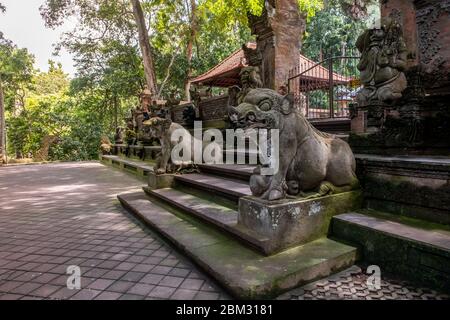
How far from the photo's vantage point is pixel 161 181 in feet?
18.3

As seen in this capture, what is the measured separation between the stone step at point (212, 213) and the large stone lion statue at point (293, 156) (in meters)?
0.41

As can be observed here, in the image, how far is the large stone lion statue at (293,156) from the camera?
2.84 m

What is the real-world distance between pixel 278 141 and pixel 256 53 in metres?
7.86

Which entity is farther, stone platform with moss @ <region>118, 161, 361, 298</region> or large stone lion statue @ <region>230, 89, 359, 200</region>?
large stone lion statue @ <region>230, 89, 359, 200</region>

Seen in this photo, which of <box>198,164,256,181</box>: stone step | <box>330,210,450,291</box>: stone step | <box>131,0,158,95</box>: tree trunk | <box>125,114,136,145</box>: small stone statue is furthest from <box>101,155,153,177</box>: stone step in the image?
<box>330,210,450,291</box>: stone step

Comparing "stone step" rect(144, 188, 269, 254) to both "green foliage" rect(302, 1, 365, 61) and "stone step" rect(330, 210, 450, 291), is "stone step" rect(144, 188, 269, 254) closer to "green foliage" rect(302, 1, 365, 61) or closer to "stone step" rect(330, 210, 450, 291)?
"stone step" rect(330, 210, 450, 291)

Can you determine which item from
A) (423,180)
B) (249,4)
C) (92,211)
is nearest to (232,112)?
(423,180)

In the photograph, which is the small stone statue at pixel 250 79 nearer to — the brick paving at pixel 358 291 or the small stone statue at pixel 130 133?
the brick paving at pixel 358 291

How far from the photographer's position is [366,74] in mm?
4086

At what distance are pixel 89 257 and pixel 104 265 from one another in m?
0.33

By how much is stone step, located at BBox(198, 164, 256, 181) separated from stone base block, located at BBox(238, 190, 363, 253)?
1.37 metres

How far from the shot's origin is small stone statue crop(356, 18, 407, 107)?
3.84 metres

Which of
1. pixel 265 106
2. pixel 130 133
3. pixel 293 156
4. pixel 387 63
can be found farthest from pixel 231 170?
pixel 130 133
